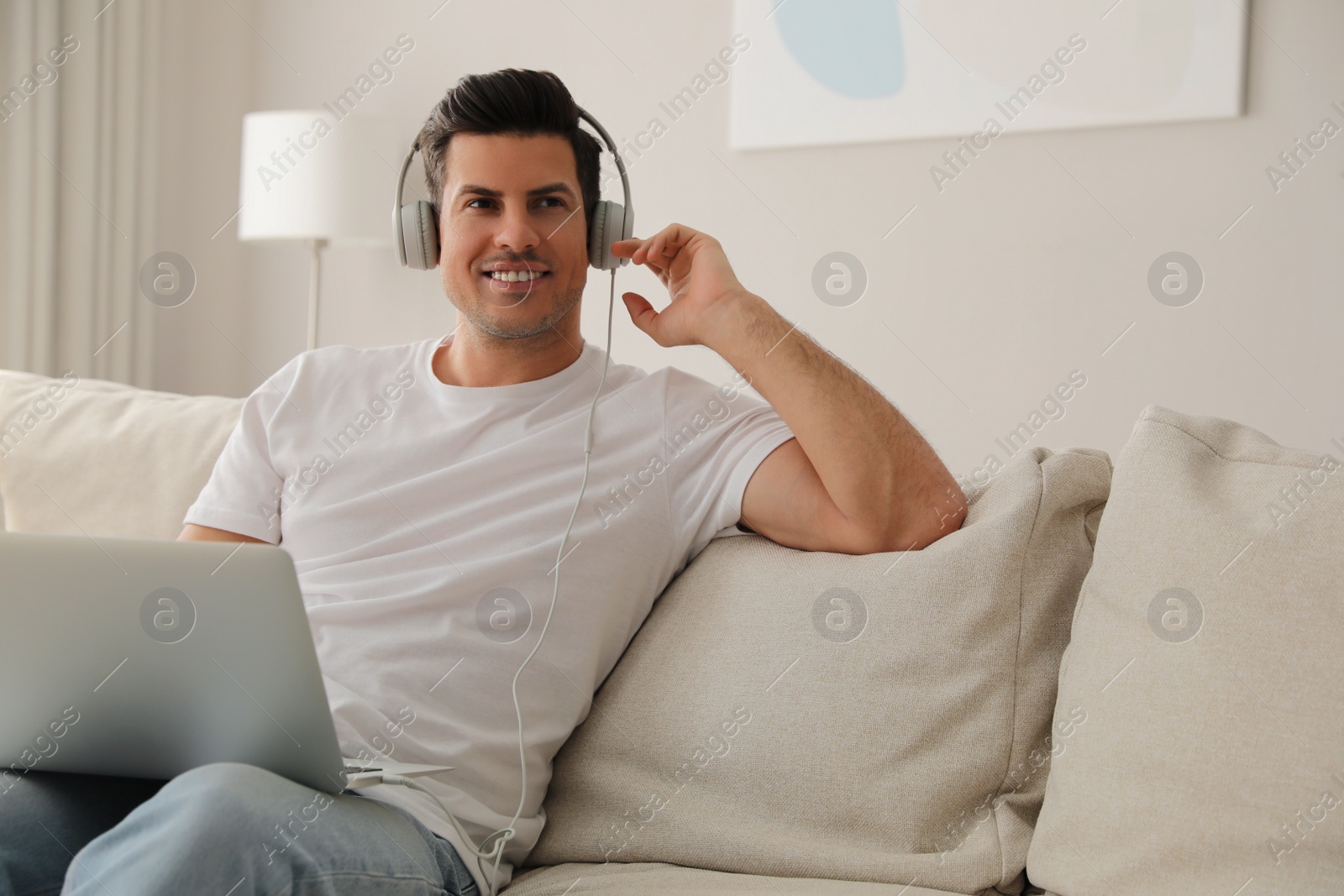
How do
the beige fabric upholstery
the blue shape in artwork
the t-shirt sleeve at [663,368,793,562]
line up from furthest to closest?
1. the blue shape in artwork
2. the t-shirt sleeve at [663,368,793,562]
3. the beige fabric upholstery

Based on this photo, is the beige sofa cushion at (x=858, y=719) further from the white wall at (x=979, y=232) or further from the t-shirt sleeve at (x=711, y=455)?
the white wall at (x=979, y=232)

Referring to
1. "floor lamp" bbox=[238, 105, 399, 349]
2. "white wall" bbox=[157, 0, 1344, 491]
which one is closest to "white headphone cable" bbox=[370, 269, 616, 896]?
"white wall" bbox=[157, 0, 1344, 491]

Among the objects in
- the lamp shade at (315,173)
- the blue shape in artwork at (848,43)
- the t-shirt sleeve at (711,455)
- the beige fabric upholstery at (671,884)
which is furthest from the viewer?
the lamp shade at (315,173)

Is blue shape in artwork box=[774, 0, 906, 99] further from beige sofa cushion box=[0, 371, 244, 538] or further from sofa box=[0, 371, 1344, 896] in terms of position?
beige sofa cushion box=[0, 371, 244, 538]

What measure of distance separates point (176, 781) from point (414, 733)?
1.00ft

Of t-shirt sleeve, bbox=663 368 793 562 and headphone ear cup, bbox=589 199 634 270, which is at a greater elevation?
headphone ear cup, bbox=589 199 634 270

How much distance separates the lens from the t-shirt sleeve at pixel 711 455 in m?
1.28

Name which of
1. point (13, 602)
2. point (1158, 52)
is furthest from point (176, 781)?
point (1158, 52)

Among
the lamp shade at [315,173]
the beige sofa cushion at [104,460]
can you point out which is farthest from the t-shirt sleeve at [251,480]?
the lamp shade at [315,173]

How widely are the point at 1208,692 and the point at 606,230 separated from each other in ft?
2.97

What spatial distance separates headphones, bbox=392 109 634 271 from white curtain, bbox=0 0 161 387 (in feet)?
6.16

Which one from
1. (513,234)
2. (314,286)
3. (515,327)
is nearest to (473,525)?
(515,327)

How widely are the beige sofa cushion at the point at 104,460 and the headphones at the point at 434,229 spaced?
0.42 meters

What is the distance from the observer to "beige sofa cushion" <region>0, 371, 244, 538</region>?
5.22 ft
